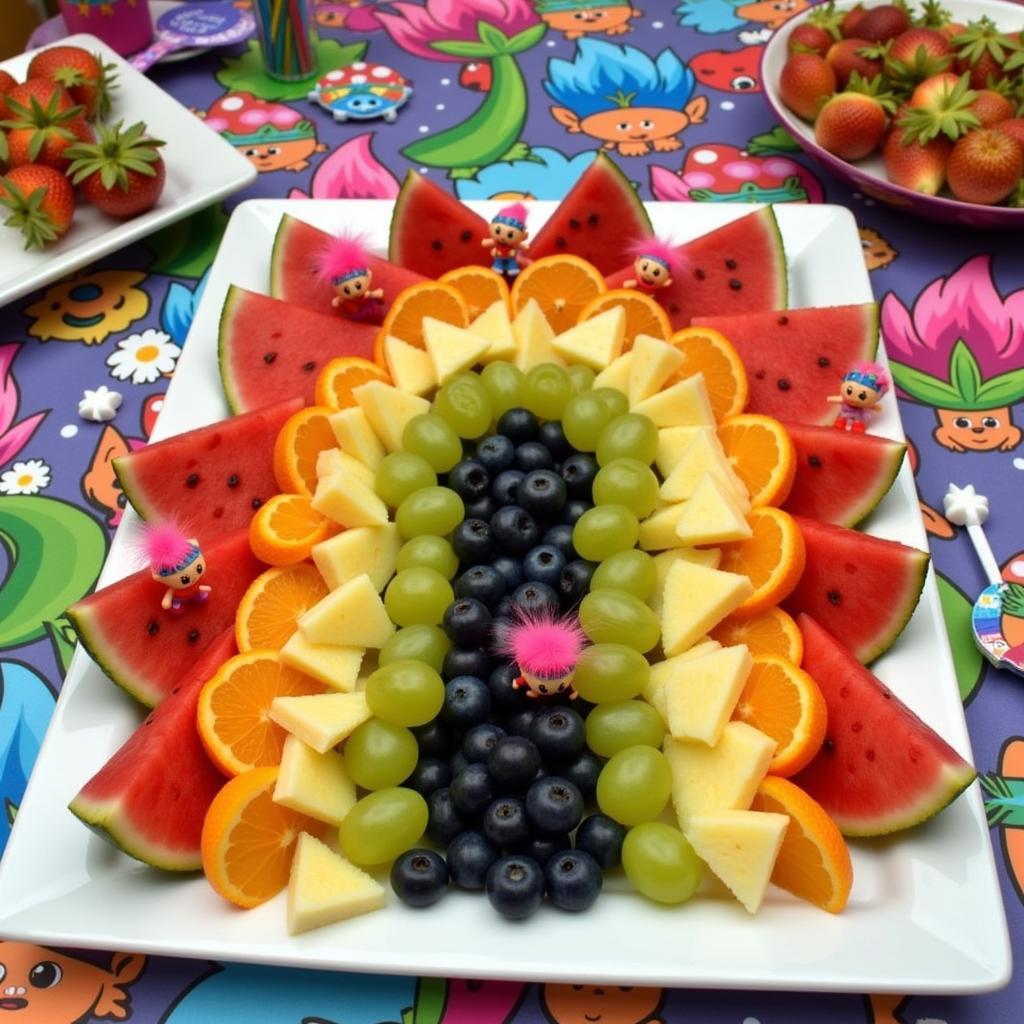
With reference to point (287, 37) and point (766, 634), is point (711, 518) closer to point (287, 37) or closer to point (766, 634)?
point (766, 634)

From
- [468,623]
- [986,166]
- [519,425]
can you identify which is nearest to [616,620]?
[468,623]

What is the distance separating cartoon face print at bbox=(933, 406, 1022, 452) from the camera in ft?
5.39

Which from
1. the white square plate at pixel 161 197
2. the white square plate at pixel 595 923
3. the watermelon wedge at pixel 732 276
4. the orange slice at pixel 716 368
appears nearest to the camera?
the white square plate at pixel 595 923

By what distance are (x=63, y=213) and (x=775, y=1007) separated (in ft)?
5.82

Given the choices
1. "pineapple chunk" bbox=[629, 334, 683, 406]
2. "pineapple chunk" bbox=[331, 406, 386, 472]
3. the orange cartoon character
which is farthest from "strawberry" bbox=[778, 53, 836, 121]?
the orange cartoon character

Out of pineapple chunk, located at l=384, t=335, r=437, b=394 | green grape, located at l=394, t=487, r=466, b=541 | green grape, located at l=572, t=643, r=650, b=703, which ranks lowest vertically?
green grape, located at l=572, t=643, r=650, b=703

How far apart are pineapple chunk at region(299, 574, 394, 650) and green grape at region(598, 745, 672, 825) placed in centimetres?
34

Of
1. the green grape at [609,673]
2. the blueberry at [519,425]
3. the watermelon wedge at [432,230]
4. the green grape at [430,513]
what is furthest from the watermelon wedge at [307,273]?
the green grape at [609,673]

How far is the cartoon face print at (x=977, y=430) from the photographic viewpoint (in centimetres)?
164

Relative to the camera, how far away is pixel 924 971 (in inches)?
38.9

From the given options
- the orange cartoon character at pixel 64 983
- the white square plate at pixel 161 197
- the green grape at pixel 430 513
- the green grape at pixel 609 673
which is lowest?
the orange cartoon character at pixel 64 983

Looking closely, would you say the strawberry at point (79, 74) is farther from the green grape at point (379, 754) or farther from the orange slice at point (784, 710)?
the orange slice at point (784, 710)

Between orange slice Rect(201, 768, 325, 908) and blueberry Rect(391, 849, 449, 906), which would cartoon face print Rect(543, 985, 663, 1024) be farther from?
orange slice Rect(201, 768, 325, 908)

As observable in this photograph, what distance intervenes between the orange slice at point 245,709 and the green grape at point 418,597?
5.7 inches
